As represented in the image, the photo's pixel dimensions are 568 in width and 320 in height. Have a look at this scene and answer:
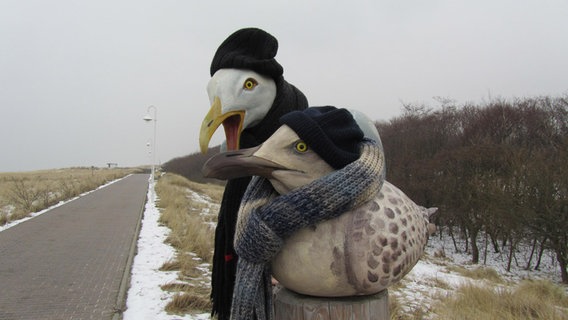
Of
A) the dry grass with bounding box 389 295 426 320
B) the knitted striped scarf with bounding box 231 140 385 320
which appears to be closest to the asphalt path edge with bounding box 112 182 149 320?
the dry grass with bounding box 389 295 426 320

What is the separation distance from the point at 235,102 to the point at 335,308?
2.98 ft

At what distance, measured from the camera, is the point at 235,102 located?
1723 mm

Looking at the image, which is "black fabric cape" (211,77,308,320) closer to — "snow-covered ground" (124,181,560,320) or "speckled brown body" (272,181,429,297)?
"speckled brown body" (272,181,429,297)

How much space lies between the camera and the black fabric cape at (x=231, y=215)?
184cm

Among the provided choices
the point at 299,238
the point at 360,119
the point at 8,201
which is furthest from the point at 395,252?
the point at 8,201

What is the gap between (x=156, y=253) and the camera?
250 inches

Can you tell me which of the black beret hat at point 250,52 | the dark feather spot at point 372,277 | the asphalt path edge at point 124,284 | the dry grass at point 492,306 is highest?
the black beret hat at point 250,52

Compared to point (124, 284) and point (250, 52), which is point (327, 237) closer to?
point (250, 52)

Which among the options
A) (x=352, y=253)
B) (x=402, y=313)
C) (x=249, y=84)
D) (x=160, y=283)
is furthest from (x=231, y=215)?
(x=160, y=283)

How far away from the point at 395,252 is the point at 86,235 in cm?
842

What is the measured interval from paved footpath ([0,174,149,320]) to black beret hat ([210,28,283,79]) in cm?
323

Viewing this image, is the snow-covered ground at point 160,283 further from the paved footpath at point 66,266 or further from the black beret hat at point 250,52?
the black beret hat at point 250,52

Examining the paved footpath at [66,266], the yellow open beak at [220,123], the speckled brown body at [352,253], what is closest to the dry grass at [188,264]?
the paved footpath at [66,266]

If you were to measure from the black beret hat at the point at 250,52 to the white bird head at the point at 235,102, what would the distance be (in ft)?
0.10
